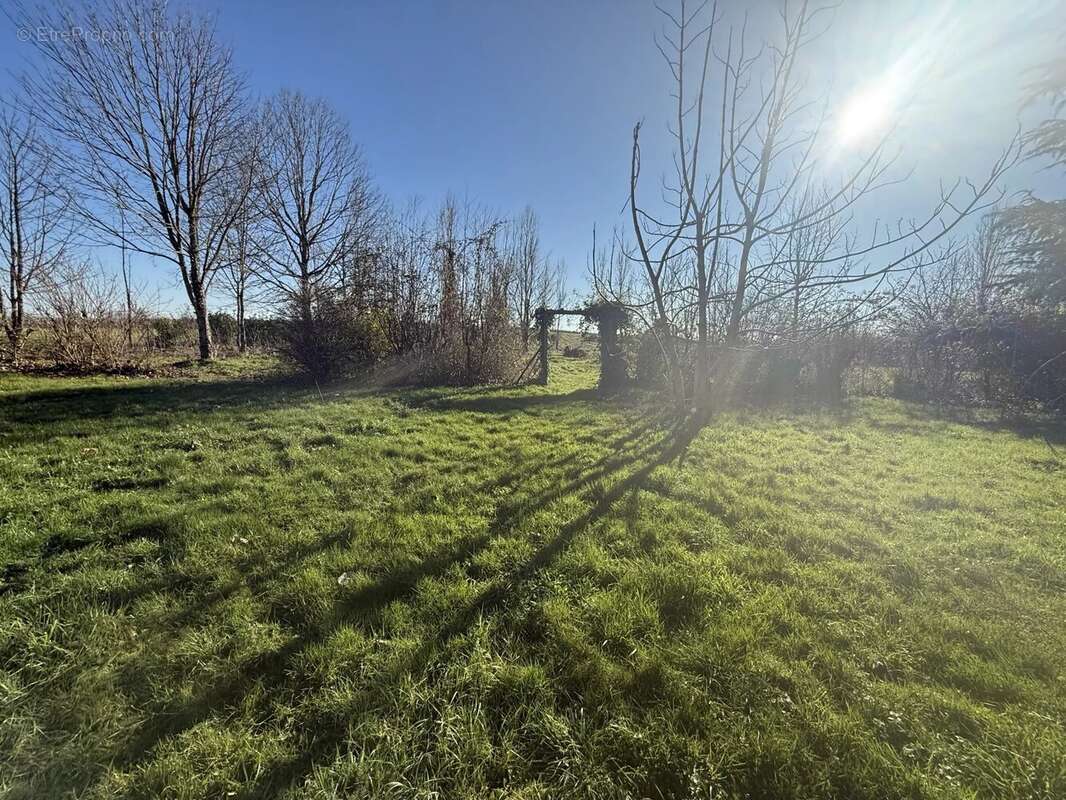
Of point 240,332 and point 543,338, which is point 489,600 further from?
point 240,332

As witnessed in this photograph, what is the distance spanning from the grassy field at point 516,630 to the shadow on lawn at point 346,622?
1cm

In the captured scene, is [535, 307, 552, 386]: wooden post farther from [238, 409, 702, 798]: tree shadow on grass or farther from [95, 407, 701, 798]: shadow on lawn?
[95, 407, 701, 798]: shadow on lawn

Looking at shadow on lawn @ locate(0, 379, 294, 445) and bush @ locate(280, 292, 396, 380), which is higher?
bush @ locate(280, 292, 396, 380)

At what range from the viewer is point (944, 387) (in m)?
10.9

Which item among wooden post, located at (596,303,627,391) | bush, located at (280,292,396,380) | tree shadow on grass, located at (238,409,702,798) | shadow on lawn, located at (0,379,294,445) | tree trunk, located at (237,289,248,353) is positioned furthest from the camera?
tree trunk, located at (237,289,248,353)

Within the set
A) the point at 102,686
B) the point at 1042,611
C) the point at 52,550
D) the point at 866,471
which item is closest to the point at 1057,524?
the point at 866,471

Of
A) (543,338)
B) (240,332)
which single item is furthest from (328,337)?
(240,332)

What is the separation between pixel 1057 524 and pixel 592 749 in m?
4.79

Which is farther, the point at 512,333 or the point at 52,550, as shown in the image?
the point at 512,333

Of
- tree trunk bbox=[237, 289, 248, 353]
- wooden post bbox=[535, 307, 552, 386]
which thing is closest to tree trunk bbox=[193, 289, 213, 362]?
tree trunk bbox=[237, 289, 248, 353]

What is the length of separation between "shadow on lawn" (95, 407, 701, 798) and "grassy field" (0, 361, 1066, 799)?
0.01 metres

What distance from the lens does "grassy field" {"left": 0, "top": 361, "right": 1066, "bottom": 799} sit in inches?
54.8

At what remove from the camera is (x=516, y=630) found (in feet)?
6.73

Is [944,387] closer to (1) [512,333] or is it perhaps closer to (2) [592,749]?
(1) [512,333]
